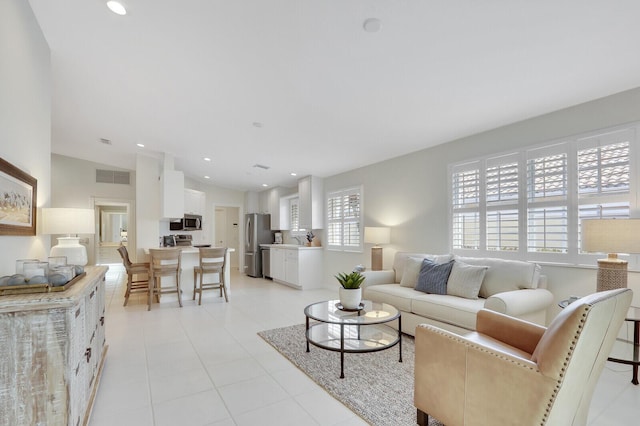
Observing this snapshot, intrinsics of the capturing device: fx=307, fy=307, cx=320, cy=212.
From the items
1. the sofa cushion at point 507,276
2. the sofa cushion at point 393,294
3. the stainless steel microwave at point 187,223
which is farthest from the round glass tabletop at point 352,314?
the stainless steel microwave at point 187,223

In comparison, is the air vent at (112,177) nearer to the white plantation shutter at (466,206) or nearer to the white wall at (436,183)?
the white wall at (436,183)

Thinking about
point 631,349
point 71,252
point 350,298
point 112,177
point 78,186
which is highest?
point 112,177

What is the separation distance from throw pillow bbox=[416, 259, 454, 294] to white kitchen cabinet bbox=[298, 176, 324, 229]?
10.2 ft

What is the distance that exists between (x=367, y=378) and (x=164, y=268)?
377 centimetres

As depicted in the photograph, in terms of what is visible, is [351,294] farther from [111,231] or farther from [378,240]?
[111,231]

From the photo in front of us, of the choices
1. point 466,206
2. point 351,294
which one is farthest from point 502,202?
point 351,294

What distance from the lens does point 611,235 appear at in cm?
234

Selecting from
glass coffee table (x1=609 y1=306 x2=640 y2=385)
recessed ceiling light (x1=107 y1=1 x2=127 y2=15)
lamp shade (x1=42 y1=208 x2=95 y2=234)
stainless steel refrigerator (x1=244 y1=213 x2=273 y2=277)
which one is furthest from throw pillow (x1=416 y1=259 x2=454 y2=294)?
stainless steel refrigerator (x1=244 y1=213 x2=273 y2=277)

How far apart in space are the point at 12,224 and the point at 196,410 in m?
1.66

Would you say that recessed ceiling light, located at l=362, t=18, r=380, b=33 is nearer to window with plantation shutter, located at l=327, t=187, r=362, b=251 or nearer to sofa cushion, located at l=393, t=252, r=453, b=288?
sofa cushion, located at l=393, t=252, r=453, b=288

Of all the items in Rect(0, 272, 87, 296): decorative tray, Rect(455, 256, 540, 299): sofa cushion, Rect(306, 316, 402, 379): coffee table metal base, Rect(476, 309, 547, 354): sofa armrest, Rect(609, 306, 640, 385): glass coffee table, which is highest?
Rect(0, 272, 87, 296): decorative tray

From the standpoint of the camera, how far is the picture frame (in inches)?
68.8

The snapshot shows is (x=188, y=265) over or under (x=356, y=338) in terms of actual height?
over

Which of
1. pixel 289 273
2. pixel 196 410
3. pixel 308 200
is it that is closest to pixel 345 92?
pixel 196 410
